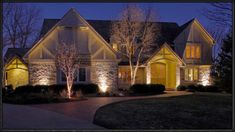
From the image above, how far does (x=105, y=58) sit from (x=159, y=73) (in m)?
6.94

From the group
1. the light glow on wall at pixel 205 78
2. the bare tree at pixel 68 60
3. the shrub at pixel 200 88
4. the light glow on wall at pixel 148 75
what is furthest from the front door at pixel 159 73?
the bare tree at pixel 68 60

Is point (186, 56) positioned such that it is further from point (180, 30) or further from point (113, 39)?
point (113, 39)

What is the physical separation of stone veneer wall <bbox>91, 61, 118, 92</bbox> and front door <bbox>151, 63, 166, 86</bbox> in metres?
5.47

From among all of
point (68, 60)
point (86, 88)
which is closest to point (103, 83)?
point (86, 88)

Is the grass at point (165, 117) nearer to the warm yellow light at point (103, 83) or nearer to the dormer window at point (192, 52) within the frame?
the warm yellow light at point (103, 83)

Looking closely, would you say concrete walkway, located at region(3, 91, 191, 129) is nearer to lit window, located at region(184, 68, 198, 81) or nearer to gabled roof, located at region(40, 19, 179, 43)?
gabled roof, located at region(40, 19, 179, 43)

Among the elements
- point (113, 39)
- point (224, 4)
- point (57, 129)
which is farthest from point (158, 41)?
point (57, 129)

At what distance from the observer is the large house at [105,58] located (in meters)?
26.5

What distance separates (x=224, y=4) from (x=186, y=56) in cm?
1575

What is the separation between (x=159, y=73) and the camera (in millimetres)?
31156

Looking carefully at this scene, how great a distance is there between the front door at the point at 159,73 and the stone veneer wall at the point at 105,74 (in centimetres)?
547

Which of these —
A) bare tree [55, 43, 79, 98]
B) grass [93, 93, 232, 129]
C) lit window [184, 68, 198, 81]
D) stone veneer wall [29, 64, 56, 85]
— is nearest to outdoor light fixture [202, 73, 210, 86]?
lit window [184, 68, 198, 81]

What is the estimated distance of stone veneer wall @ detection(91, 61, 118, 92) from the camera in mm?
26922

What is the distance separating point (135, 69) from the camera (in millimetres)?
28984
